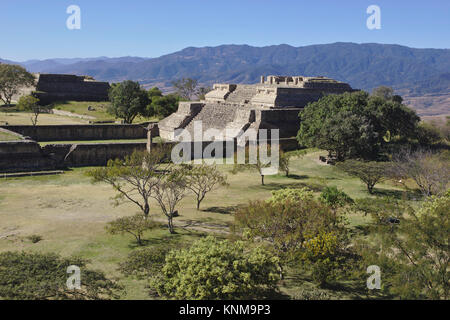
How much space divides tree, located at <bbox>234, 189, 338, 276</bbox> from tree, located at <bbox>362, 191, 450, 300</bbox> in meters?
1.85

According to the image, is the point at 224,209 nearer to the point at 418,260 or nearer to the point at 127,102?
the point at 418,260

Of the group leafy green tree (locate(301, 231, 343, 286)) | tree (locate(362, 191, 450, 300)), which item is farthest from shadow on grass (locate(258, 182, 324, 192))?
tree (locate(362, 191, 450, 300))

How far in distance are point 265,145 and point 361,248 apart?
18065 mm

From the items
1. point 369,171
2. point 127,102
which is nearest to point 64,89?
point 127,102

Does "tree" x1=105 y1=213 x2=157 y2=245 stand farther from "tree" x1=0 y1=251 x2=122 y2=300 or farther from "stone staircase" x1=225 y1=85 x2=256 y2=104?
"stone staircase" x1=225 y1=85 x2=256 y2=104

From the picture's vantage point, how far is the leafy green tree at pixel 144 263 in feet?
43.7

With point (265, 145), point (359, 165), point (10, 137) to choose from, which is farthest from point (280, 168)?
point (10, 137)

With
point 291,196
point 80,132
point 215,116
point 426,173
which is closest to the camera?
point 291,196

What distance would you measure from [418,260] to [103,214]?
43.8 feet

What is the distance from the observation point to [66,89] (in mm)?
56812

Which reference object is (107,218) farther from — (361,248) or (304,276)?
(361,248)

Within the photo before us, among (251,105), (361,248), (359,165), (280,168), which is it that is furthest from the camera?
(251,105)

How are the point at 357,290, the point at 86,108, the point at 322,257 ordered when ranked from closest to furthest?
the point at 357,290 < the point at 322,257 < the point at 86,108
